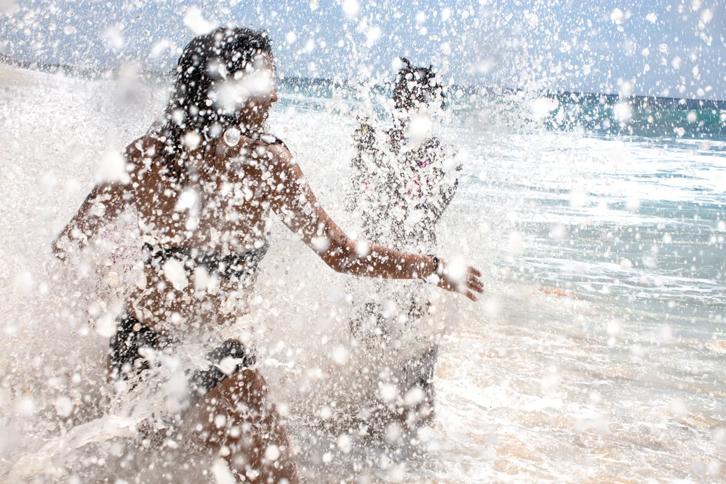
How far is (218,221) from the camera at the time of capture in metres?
2.18

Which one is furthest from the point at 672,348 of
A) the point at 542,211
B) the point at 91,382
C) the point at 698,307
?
the point at 542,211

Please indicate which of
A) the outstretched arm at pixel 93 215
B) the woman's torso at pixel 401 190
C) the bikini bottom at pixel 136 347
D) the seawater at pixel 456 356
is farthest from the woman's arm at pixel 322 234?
the woman's torso at pixel 401 190

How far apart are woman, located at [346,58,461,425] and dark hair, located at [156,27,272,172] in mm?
2061

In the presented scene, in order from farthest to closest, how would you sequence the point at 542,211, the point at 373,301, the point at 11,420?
the point at 542,211
the point at 373,301
the point at 11,420

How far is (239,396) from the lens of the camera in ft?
7.24

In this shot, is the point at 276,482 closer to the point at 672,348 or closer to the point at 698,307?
the point at 672,348

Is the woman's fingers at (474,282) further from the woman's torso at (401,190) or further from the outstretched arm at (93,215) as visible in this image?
the woman's torso at (401,190)

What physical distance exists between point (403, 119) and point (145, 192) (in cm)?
239

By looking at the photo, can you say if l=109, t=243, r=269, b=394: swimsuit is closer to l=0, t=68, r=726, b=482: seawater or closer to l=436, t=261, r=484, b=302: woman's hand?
l=0, t=68, r=726, b=482: seawater

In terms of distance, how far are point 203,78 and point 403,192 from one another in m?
2.14

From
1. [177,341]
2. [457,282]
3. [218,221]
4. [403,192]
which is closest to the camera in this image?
[218,221]

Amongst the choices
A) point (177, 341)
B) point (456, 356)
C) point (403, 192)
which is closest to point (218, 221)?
point (177, 341)

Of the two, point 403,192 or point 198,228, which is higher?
point 403,192

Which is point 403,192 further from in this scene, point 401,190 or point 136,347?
point 136,347
